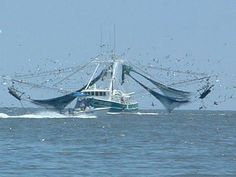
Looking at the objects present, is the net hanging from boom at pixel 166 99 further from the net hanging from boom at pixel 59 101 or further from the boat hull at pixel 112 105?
the net hanging from boom at pixel 59 101

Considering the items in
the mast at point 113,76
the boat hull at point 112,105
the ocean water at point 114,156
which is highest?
the mast at point 113,76

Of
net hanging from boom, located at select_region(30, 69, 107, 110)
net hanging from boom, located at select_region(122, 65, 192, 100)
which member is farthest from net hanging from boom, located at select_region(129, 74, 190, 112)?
net hanging from boom, located at select_region(30, 69, 107, 110)

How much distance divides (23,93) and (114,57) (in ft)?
66.7

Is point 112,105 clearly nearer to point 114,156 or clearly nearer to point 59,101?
point 59,101

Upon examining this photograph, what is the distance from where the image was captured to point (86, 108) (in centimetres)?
14325

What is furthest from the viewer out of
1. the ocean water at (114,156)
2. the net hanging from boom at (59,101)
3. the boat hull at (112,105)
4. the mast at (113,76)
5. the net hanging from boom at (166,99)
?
the net hanging from boom at (166,99)

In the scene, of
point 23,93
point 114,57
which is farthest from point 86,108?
point 114,57

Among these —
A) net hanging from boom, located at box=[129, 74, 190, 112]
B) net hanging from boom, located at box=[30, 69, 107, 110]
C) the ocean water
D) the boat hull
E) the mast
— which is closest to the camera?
the ocean water

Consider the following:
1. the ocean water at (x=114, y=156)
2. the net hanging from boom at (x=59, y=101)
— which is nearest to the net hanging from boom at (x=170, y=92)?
the net hanging from boom at (x=59, y=101)

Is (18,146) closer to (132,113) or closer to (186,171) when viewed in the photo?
(186,171)

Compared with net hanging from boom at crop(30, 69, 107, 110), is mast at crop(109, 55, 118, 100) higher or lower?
higher

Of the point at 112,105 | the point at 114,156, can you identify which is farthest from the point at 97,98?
the point at 114,156

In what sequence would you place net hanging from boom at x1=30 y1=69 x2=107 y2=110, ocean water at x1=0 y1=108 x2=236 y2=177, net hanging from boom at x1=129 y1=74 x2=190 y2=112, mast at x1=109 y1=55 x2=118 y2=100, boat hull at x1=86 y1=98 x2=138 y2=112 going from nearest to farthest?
ocean water at x1=0 y1=108 x2=236 y2=177
boat hull at x1=86 y1=98 x2=138 y2=112
net hanging from boom at x1=30 y1=69 x2=107 y2=110
mast at x1=109 y1=55 x2=118 y2=100
net hanging from boom at x1=129 y1=74 x2=190 y2=112

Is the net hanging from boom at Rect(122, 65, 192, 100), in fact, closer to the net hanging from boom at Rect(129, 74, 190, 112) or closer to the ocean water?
the net hanging from boom at Rect(129, 74, 190, 112)
